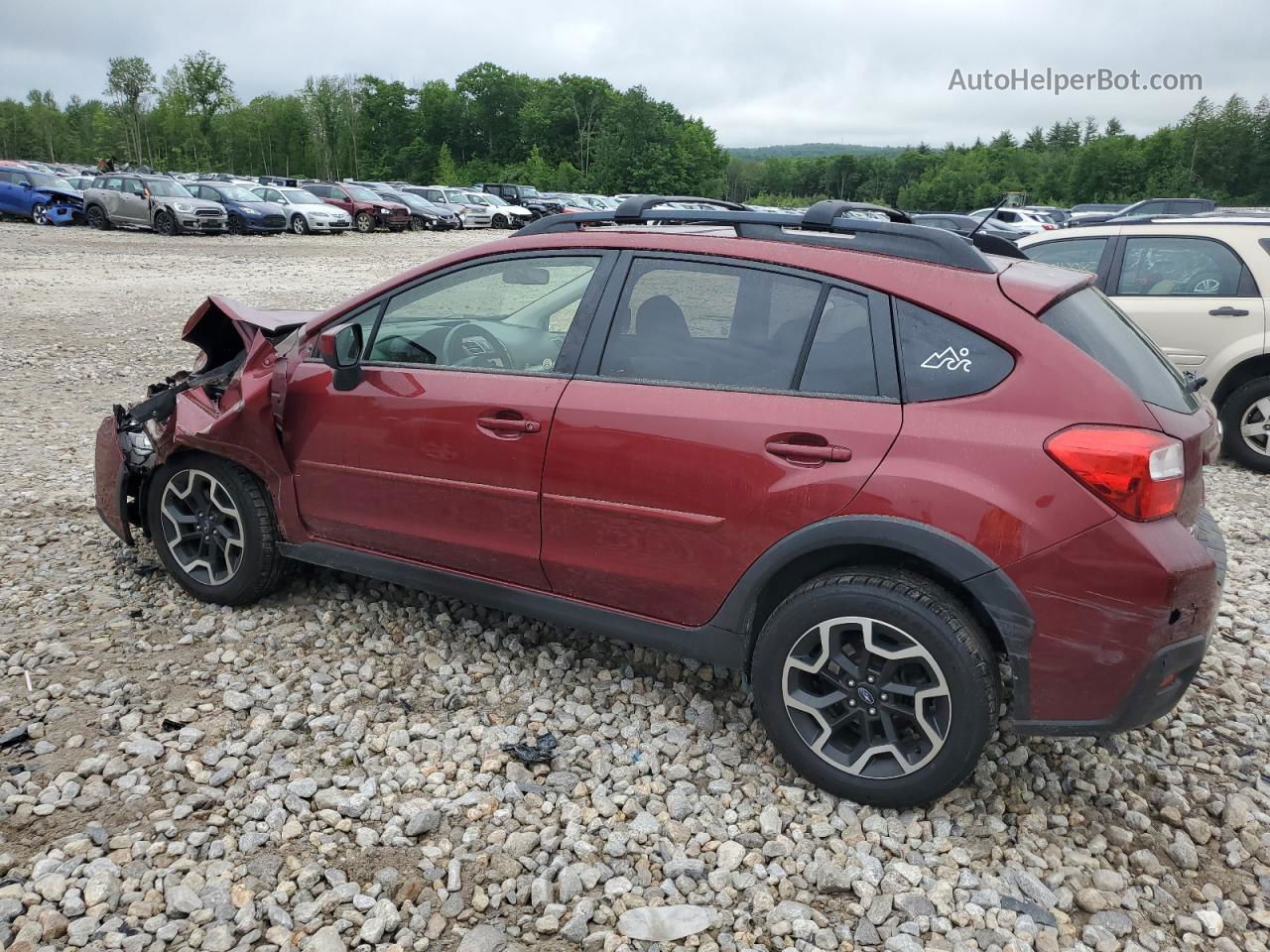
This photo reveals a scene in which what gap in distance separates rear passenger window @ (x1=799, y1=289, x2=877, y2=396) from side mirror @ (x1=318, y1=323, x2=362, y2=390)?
6.06ft

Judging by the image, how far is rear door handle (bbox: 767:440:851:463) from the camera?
2836 millimetres

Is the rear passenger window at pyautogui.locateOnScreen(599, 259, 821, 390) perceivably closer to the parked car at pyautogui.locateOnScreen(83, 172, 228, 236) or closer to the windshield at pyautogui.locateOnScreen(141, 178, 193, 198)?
the parked car at pyautogui.locateOnScreen(83, 172, 228, 236)

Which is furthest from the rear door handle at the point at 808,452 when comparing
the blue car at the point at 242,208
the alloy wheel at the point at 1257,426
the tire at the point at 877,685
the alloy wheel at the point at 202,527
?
the blue car at the point at 242,208

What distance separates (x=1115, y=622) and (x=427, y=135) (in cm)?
10968

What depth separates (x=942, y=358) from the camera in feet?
9.32

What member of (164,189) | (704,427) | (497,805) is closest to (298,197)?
(164,189)

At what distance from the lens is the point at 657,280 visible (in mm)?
3328

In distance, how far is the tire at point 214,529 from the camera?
4.14 m

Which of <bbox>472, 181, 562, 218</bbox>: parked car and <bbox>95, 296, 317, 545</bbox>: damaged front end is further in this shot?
<bbox>472, 181, 562, 218</bbox>: parked car

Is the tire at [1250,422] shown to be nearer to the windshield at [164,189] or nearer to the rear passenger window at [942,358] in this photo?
the rear passenger window at [942,358]

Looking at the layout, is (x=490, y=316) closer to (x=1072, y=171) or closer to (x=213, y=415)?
(x=213, y=415)

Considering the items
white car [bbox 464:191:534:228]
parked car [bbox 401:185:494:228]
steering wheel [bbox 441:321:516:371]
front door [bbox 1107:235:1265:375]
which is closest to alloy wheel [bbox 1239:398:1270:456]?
front door [bbox 1107:235:1265:375]

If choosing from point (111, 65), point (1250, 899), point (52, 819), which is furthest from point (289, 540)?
point (111, 65)

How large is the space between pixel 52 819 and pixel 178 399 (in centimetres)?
194
